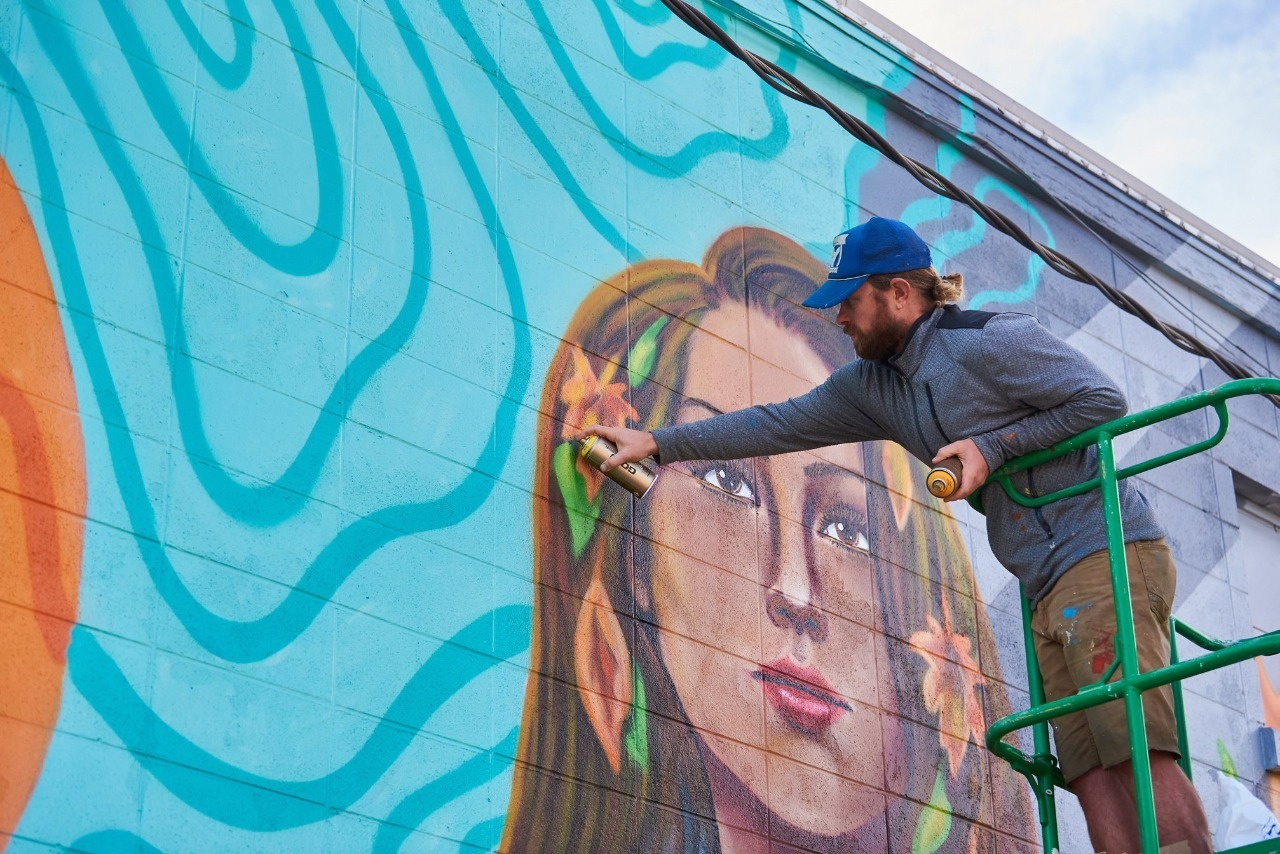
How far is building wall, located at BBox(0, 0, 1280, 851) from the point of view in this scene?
4.87 meters

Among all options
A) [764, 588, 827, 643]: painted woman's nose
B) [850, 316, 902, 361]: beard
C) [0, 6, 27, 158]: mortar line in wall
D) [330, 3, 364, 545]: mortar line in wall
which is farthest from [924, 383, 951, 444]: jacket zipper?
[0, 6, 27, 158]: mortar line in wall

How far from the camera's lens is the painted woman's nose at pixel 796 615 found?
656 cm

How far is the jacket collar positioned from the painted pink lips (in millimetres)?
1272

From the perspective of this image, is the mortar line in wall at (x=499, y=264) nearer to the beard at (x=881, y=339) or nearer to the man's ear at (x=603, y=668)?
the man's ear at (x=603, y=668)

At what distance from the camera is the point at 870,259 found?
5879mm

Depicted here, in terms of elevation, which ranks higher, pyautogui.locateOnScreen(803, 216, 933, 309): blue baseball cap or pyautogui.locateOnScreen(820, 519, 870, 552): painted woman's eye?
pyautogui.locateOnScreen(803, 216, 933, 309): blue baseball cap

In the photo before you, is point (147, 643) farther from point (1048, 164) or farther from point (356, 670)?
point (1048, 164)

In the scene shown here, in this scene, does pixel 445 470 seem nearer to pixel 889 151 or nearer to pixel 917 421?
pixel 917 421

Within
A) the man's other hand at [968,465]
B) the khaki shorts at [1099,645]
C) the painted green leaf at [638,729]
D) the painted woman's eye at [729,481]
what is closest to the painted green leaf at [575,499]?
the painted green leaf at [638,729]

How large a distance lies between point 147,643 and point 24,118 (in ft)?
5.15

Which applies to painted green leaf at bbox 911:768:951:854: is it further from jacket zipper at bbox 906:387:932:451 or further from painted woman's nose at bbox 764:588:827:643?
jacket zipper at bbox 906:387:932:451

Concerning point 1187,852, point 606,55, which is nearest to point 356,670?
point 1187,852

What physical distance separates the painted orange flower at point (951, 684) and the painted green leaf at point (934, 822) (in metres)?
0.12

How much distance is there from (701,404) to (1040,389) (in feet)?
5.37
